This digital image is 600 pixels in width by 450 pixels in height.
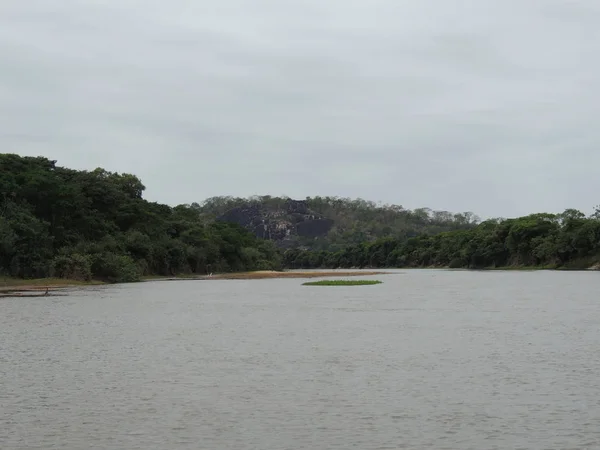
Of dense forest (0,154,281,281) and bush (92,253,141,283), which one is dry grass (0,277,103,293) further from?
bush (92,253,141,283)

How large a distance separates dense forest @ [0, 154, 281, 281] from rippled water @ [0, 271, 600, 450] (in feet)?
138

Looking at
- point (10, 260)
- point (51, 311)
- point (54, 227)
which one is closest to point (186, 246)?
point (54, 227)

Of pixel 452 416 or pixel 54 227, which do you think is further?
pixel 54 227

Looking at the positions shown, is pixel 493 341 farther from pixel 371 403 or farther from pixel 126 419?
pixel 126 419

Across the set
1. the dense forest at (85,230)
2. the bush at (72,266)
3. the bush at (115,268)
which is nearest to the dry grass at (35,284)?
the bush at (72,266)

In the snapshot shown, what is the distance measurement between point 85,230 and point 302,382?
3118 inches

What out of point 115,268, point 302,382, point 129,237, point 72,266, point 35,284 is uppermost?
point 129,237

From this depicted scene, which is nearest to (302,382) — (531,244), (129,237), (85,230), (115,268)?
(115,268)

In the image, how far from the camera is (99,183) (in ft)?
327

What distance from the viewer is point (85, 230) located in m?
94.8

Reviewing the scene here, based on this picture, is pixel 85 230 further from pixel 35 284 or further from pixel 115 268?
pixel 35 284

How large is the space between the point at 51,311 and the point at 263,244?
396 ft

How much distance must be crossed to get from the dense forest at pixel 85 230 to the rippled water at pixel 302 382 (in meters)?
41.9

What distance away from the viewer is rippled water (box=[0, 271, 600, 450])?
1474 centimetres
